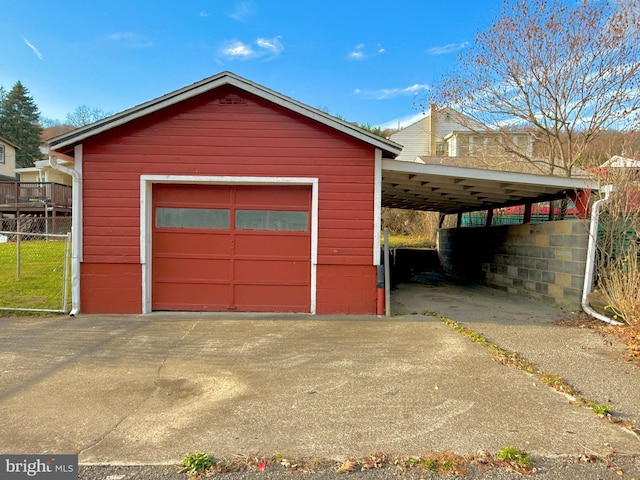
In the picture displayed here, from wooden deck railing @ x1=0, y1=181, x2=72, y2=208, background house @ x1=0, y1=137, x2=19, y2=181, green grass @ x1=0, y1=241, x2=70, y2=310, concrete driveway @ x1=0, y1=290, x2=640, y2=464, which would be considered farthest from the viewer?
background house @ x1=0, y1=137, x2=19, y2=181

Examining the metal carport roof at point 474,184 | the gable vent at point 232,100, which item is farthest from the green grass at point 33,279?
the metal carport roof at point 474,184

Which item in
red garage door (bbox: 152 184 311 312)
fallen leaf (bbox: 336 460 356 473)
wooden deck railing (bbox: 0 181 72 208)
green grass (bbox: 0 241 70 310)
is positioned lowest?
fallen leaf (bbox: 336 460 356 473)

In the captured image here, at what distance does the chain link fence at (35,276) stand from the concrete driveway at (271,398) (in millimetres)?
1498

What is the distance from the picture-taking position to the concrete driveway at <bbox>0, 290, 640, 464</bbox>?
9.10 feet

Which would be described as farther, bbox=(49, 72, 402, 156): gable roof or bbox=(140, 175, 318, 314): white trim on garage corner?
bbox=(140, 175, 318, 314): white trim on garage corner

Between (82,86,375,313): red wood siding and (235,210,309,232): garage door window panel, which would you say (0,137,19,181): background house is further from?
(235,210,309,232): garage door window panel

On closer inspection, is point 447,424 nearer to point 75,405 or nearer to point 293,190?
point 75,405

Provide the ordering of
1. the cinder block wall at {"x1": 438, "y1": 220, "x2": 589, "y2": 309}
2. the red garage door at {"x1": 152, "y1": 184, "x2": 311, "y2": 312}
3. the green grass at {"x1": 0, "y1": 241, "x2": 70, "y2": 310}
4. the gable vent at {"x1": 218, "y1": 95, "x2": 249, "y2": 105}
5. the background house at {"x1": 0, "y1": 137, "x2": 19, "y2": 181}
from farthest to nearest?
the background house at {"x1": 0, "y1": 137, "x2": 19, "y2": 181} → the green grass at {"x1": 0, "y1": 241, "x2": 70, "y2": 310} → the cinder block wall at {"x1": 438, "y1": 220, "x2": 589, "y2": 309} → the red garage door at {"x1": 152, "y1": 184, "x2": 311, "y2": 312} → the gable vent at {"x1": 218, "y1": 95, "x2": 249, "y2": 105}

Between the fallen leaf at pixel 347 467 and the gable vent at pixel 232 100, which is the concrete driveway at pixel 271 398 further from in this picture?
the gable vent at pixel 232 100

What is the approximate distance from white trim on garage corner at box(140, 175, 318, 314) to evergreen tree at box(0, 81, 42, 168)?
166ft

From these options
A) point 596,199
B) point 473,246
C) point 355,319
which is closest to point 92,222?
point 355,319

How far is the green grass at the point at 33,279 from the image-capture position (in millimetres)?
7320

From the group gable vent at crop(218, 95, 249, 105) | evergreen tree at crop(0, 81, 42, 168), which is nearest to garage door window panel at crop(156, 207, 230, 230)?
gable vent at crop(218, 95, 249, 105)

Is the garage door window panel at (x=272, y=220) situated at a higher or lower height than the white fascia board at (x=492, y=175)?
lower
